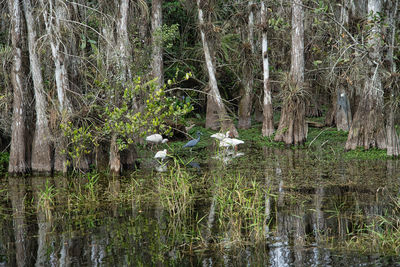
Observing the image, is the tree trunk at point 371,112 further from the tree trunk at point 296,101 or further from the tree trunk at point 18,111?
the tree trunk at point 18,111

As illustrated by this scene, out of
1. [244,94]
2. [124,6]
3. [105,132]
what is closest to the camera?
[105,132]

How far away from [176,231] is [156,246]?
679 mm

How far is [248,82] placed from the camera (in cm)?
2028

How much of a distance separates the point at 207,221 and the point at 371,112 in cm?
698

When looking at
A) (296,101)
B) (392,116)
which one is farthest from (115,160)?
(392,116)

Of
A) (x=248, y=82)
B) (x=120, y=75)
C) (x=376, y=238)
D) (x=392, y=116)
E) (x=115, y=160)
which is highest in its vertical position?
(x=248, y=82)

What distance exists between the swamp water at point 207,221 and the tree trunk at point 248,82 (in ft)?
28.2

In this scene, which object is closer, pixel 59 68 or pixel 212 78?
pixel 59 68

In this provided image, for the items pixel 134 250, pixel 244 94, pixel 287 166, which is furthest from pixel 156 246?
pixel 244 94

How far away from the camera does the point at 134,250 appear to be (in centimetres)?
661

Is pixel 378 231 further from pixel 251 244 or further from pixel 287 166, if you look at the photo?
pixel 287 166

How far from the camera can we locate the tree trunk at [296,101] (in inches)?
621

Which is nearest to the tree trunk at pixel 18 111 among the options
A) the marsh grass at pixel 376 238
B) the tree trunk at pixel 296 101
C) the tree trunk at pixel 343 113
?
the tree trunk at pixel 296 101

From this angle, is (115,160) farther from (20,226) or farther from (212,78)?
(212,78)
